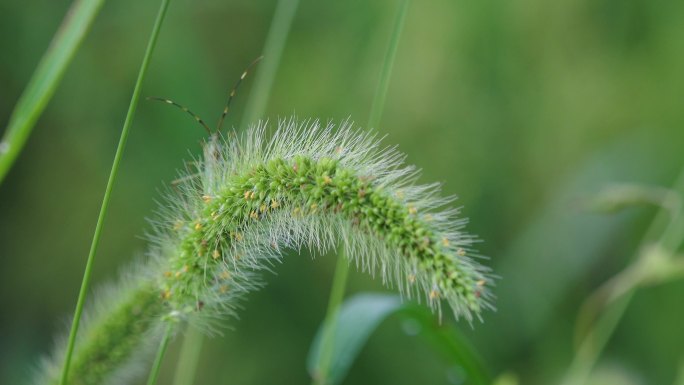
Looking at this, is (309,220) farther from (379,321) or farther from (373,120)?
(379,321)

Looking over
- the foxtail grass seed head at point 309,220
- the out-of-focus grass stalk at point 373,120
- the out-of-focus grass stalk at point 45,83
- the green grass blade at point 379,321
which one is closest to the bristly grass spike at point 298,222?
the foxtail grass seed head at point 309,220

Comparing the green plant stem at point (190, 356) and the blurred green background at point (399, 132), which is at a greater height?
the blurred green background at point (399, 132)

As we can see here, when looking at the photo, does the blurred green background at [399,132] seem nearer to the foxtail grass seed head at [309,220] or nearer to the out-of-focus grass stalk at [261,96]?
the out-of-focus grass stalk at [261,96]

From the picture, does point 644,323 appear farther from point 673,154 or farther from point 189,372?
point 189,372

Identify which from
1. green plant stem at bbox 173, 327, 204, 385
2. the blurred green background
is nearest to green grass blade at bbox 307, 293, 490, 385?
green plant stem at bbox 173, 327, 204, 385

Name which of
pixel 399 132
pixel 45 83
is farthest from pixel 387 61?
pixel 399 132

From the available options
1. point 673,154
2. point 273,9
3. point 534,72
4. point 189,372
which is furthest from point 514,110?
point 189,372
